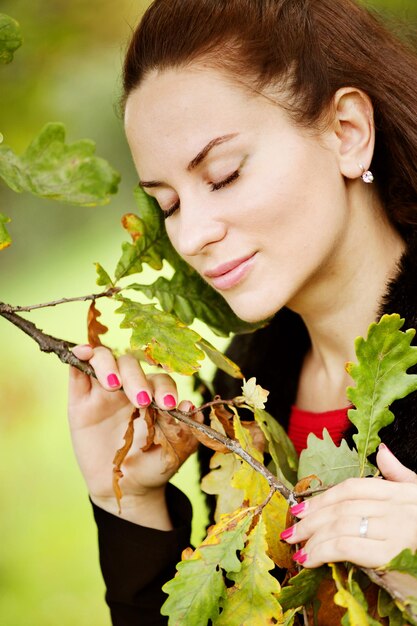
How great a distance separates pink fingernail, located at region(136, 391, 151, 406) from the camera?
137cm

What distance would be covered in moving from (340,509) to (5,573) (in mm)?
2664

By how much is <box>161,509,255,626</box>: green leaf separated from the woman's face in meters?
0.48

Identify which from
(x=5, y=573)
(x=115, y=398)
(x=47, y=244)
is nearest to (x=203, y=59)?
(x=115, y=398)

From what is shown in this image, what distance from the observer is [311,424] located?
181 centimetres

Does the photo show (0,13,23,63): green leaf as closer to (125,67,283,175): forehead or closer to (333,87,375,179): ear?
(125,67,283,175): forehead

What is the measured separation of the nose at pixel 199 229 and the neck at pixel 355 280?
0.27 metres

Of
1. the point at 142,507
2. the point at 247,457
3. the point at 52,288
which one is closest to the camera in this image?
the point at 247,457

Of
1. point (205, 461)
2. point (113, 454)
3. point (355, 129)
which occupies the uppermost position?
point (355, 129)

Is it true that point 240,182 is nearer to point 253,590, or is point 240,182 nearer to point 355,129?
point 355,129

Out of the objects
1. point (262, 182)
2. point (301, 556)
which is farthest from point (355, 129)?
point (301, 556)

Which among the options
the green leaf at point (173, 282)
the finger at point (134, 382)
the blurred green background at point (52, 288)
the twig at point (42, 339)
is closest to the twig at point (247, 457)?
the finger at point (134, 382)

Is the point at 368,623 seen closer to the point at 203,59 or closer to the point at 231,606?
the point at 231,606

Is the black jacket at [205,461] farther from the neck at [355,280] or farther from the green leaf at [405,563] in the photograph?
the green leaf at [405,563]

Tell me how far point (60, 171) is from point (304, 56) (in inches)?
20.2
